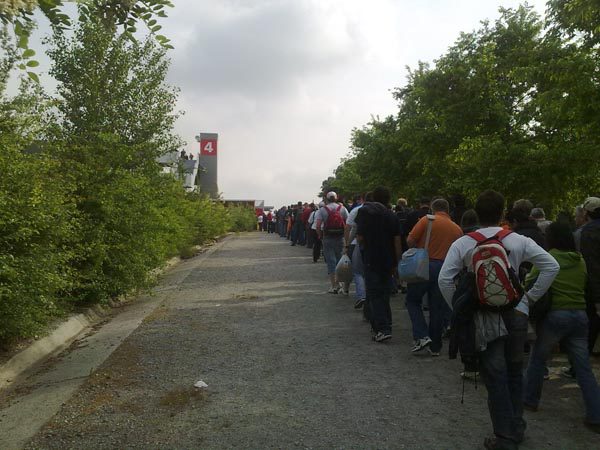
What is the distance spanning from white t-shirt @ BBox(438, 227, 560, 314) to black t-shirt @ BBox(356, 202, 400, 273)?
3.12 meters

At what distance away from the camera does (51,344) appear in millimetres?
7191

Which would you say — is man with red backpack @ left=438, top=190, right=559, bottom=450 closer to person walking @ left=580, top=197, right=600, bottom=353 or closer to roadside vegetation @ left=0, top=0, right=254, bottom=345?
person walking @ left=580, top=197, right=600, bottom=353

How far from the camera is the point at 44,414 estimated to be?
4848 millimetres

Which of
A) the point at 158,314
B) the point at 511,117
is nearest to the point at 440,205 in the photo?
the point at 158,314

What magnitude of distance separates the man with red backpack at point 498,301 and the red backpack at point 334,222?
6862 mm

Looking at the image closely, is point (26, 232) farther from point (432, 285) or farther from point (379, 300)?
point (432, 285)

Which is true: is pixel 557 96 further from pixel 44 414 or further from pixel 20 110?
pixel 44 414

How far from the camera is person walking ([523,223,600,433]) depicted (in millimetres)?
4492

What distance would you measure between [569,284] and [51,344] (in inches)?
231

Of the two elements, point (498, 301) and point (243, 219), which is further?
point (243, 219)

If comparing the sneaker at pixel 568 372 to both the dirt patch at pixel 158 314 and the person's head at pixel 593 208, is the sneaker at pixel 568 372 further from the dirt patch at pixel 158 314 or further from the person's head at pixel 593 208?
the dirt patch at pixel 158 314

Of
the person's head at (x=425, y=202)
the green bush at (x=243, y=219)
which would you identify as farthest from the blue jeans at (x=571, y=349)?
the green bush at (x=243, y=219)

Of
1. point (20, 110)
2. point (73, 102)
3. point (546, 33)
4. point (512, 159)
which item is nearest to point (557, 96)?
point (546, 33)

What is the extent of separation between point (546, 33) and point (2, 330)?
1184 centimetres
